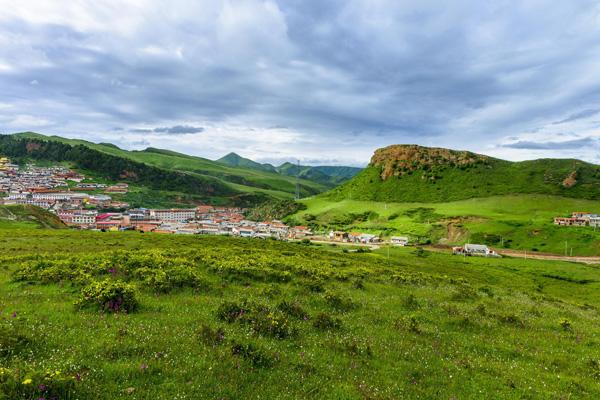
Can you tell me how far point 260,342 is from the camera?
38.6 ft

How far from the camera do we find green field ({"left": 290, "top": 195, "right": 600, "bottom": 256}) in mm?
112938

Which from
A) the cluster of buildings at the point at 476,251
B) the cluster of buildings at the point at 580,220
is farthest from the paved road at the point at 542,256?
the cluster of buildings at the point at 580,220

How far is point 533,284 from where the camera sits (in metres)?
63.3

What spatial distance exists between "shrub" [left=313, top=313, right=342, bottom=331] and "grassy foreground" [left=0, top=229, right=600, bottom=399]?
2.0 inches

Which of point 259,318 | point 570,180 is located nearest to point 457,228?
point 570,180

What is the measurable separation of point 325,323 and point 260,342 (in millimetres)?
3751

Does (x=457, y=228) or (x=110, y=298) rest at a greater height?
(x=110, y=298)

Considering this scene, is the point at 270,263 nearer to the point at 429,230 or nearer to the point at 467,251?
the point at 467,251

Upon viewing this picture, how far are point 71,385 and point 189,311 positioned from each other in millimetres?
7635

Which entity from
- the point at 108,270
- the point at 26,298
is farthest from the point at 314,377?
the point at 108,270

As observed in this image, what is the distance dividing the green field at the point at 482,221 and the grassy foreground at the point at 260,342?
11077 centimetres

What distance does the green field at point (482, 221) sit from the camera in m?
113

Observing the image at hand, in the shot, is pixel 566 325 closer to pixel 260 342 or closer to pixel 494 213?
pixel 260 342

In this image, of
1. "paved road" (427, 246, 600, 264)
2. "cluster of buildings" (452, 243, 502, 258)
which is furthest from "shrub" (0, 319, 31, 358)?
"paved road" (427, 246, 600, 264)
